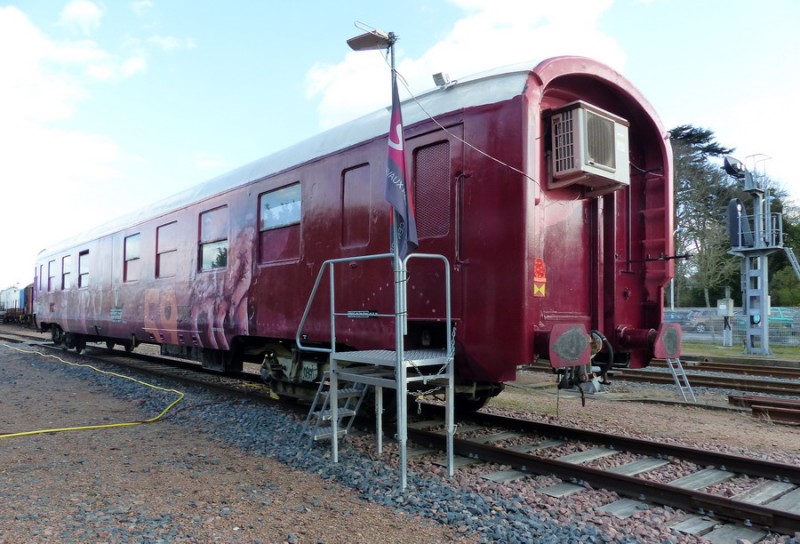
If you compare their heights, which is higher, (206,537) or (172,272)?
(172,272)

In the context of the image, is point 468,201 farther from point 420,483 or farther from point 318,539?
point 318,539

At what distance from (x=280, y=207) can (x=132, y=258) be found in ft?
17.8

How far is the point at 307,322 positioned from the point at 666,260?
3893mm

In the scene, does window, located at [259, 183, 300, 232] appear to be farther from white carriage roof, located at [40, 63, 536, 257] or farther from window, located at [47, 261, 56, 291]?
window, located at [47, 261, 56, 291]

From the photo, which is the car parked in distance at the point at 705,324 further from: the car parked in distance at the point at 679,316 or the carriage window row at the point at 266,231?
the carriage window row at the point at 266,231

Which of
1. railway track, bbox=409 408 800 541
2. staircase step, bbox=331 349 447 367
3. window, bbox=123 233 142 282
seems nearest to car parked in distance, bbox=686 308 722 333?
railway track, bbox=409 408 800 541

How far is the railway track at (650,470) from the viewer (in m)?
3.72

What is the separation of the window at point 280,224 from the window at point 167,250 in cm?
269

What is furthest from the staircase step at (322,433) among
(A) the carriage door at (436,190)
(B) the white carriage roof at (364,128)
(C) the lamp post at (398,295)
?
(B) the white carriage roof at (364,128)

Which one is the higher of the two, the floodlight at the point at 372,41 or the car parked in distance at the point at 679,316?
the floodlight at the point at 372,41

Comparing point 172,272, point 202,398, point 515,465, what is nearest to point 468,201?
point 515,465

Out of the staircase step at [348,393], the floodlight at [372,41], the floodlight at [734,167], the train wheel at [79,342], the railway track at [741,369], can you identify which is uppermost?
the floodlight at [734,167]

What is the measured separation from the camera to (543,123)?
16.7ft

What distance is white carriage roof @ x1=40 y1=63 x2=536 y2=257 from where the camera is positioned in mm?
4898
